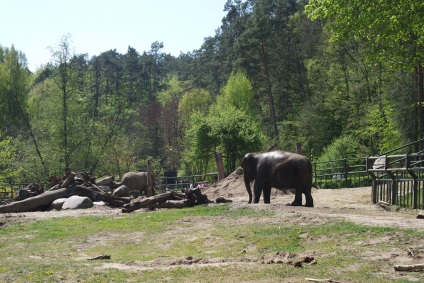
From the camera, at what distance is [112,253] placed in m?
14.3

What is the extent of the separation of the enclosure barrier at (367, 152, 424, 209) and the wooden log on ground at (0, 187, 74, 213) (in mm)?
12263

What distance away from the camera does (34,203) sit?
1043 inches

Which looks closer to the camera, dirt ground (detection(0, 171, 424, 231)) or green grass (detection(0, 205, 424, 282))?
green grass (detection(0, 205, 424, 282))

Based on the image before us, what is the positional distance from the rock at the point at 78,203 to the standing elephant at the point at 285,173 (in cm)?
670

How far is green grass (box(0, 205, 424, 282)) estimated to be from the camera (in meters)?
9.98

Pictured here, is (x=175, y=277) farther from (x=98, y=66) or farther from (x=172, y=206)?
(x=98, y=66)

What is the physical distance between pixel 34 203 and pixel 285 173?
10.6 meters

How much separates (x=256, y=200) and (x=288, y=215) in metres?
5.94

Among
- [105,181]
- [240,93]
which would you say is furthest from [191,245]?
[240,93]

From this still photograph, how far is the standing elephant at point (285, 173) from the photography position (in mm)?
21625

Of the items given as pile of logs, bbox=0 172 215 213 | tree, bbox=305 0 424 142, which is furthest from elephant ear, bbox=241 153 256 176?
tree, bbox=305 0 424 142

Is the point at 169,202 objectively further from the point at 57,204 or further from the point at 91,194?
the point at 57,204

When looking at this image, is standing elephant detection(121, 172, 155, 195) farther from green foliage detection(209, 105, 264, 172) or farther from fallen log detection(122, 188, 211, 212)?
green foliage detection(209, 105, 264, 172)

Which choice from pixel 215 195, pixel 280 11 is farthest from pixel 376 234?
pixel 280 11
